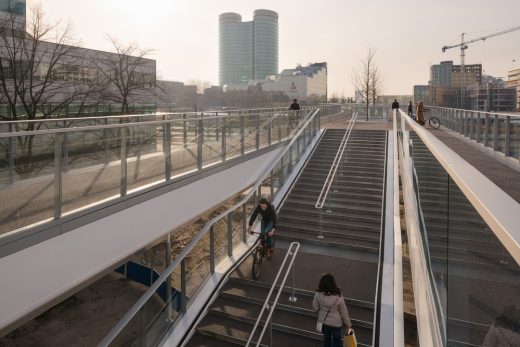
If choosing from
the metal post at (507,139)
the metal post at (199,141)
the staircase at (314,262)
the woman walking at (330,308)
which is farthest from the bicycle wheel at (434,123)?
the woman walking at (330,308)

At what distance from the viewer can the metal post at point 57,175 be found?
241 inches

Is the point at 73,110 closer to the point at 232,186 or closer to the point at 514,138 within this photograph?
the point at 232,186

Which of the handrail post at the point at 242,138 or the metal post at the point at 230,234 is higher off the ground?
the handrail post at the point at 242,138

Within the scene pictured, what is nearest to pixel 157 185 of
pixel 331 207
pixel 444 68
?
pixel 331 207

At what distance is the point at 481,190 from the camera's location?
1898mm

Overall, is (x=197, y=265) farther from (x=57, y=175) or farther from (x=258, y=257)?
(x=57, y=175)

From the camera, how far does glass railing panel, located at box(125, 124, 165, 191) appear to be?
792 cm

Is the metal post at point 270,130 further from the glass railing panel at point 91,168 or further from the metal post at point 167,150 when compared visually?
the glass railing panel at point 91,168

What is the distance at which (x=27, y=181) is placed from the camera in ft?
18.8

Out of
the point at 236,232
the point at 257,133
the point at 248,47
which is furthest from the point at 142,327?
the point at 248,47

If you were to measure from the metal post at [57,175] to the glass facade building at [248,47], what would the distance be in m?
183

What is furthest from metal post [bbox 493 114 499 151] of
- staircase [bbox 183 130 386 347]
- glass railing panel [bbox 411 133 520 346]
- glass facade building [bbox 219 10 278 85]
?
glass facade building [bbox 219 10 278 85]

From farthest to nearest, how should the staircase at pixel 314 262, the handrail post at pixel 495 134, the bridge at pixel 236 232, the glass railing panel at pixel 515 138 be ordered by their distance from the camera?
the handrail post at pixel 495 134 < the glass railing panel at pixel 515 138 < the staircase at pixel 314 262 < the bridge at pixel 236 232

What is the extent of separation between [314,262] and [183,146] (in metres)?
3.86
